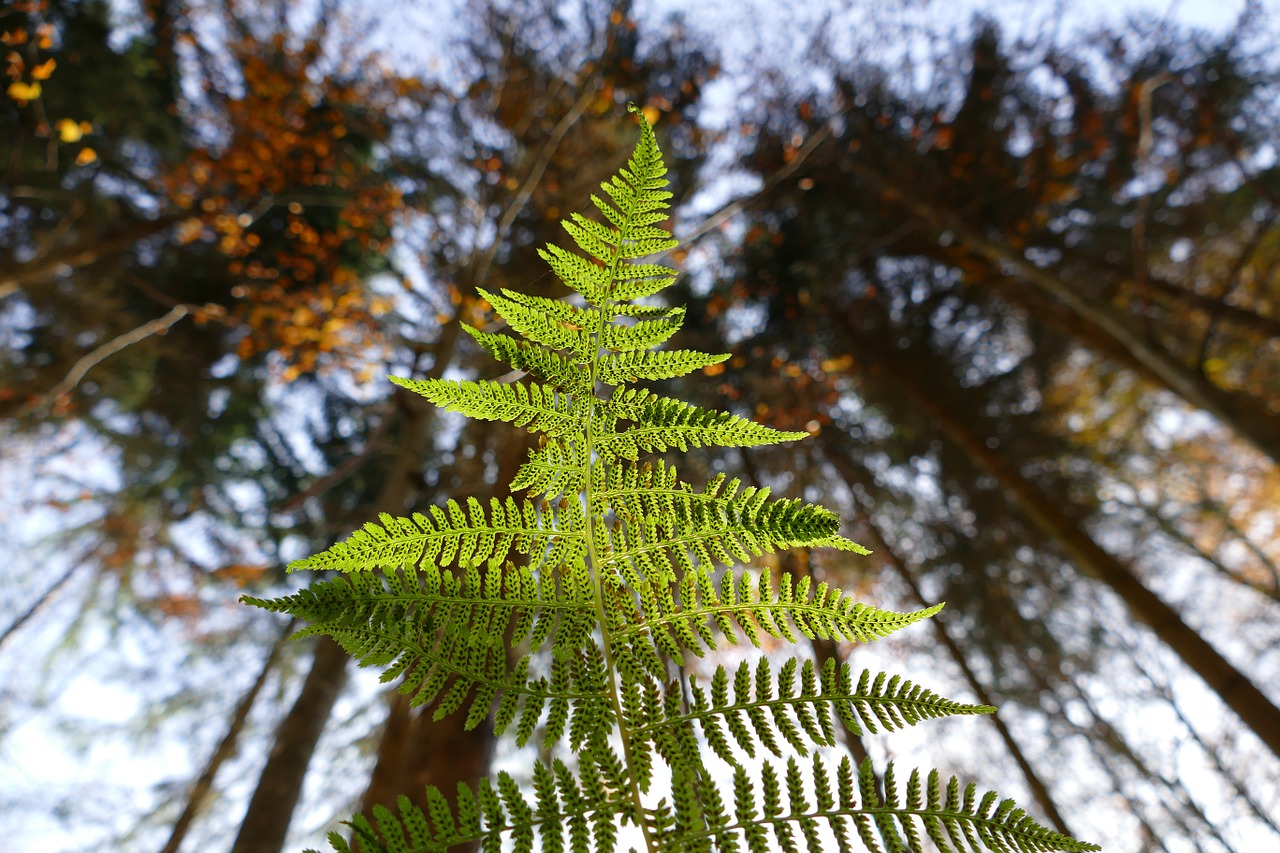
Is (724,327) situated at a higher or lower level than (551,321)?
higher

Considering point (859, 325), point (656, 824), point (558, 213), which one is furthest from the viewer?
point (859, 325)

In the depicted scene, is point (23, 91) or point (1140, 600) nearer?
point (1140, 600)

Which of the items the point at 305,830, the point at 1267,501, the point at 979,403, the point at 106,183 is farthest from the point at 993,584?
the point at 106,183

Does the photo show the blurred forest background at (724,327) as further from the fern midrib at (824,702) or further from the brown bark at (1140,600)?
the fern midrib at (824,702)

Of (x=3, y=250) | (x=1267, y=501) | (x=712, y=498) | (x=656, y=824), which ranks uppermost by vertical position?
(x=3, y=250)

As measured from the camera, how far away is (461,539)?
77cm

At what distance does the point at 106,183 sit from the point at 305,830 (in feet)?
31.3

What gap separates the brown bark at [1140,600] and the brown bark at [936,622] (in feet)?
4.17

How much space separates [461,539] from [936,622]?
6.33m

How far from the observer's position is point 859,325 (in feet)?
30.9

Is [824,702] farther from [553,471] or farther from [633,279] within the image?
[633,279]

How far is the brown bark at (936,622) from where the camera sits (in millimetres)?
4957

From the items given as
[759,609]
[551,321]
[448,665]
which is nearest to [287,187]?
[551,321]

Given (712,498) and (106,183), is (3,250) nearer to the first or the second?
(106,183)
